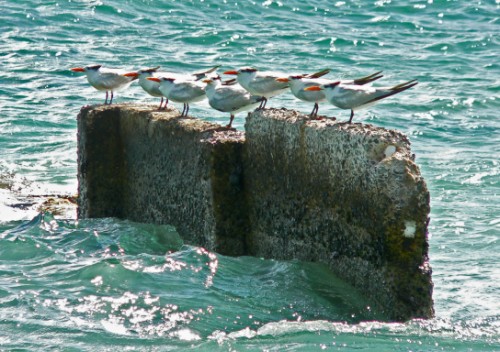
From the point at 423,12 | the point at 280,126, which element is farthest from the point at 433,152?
the point at 423,12

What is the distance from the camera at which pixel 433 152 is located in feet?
47.3

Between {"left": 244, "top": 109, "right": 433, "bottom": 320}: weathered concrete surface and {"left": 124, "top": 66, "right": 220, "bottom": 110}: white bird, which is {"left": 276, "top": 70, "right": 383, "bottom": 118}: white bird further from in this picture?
{"left": 124, "top": 66, "right": 220, "bottom": 110}: white bird

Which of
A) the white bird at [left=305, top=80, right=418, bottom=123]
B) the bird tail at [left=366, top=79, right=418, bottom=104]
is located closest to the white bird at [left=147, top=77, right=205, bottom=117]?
the white bird at [left=305, top=80, right=418, bottom=123]

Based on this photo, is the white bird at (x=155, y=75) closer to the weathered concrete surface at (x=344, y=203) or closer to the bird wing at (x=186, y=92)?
the bird wing at (x=186, y=92)

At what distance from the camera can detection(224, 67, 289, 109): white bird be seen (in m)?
8.47

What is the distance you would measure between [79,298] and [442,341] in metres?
2.80

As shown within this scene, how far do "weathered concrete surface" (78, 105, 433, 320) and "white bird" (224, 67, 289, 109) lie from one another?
406 mm

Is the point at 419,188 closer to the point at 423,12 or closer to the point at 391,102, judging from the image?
the point at 391,102

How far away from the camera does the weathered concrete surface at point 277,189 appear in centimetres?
657

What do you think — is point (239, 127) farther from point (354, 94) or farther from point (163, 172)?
point (354, 94)

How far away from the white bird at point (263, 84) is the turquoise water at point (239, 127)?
5.05 feet

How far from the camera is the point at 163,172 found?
9172mm

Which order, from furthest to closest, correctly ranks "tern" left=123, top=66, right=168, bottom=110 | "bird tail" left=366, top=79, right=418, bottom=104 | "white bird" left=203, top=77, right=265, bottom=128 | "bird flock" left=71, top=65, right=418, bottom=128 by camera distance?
"tern" left=123, top=66, right=168, bottom=110
"white bird" left=203, top=77, right=265, bottom=128
"bird flock" left=71, top=65, right=418, bottom=128
"bird tail" left=366, top=79, right=418, bottom=104

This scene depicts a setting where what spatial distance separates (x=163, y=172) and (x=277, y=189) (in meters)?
1.69
